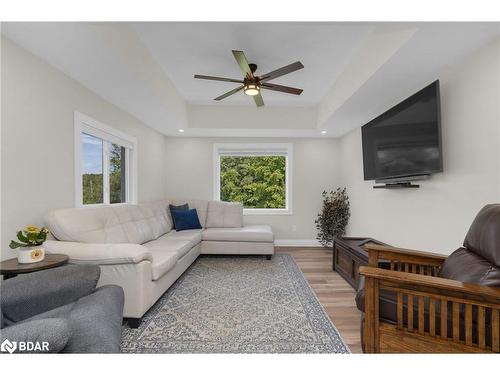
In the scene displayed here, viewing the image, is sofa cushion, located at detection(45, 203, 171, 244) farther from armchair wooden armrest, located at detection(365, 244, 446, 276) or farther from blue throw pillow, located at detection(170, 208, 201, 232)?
armchair wooden armrest, located at detection(365, 244, 446, 276)

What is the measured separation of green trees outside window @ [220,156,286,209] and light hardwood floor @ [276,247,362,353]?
113cm

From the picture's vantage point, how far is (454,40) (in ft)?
5.66

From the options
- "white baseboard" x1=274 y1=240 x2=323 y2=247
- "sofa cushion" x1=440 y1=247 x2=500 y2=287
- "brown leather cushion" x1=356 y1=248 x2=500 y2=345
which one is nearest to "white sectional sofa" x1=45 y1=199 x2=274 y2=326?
"white baseboard" x1=274 y1=240 x2=323 y2=247

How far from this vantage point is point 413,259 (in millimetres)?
1858

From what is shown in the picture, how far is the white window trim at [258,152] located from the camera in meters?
5.02

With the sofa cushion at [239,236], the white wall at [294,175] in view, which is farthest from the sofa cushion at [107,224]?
the white wall at [294,175]

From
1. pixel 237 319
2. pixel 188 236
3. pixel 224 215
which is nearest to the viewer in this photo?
pixel 237 319

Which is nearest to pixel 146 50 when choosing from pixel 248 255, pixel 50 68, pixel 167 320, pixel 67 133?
pixel 50 68

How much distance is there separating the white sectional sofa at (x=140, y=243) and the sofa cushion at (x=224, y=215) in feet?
0.06

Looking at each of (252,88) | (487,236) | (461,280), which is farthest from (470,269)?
(252,88)

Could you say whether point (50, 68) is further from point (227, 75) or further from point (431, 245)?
point (431, 245)

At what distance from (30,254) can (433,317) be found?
240cm

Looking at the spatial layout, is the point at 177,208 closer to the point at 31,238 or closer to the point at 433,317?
the point at 31,238

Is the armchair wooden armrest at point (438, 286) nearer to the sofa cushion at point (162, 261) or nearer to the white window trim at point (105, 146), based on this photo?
the sofa cushion at point (162, 261)
